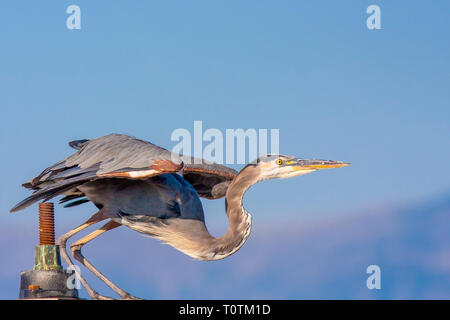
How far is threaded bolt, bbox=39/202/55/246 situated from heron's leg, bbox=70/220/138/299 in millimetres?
663

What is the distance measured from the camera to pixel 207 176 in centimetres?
1318

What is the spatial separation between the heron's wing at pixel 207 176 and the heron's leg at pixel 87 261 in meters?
1.37

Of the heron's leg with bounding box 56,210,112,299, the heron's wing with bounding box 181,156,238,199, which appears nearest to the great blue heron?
the heron's leg with bounding box 56,210,112,299

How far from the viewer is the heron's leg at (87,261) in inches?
464

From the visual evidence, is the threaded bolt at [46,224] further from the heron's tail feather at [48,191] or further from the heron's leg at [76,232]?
the heron's tail feather at [48,191]

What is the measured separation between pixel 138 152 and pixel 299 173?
2.25m

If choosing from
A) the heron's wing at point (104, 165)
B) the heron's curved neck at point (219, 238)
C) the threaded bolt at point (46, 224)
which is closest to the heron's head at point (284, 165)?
the heron's curved neck at point (219, 238)

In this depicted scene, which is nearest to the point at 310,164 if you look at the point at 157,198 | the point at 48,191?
the point at 157,198

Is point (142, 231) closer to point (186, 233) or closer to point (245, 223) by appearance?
point (186, 233)

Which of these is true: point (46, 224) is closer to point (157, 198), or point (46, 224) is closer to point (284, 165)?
point (157, 198)
